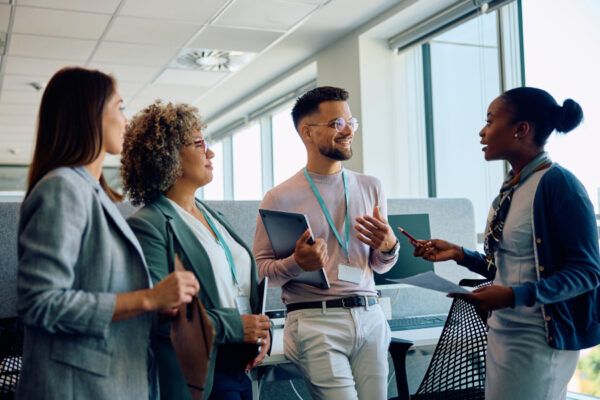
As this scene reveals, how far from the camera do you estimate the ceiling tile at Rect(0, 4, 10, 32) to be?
378 cm

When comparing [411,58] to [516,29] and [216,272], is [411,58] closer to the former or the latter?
[516,29]

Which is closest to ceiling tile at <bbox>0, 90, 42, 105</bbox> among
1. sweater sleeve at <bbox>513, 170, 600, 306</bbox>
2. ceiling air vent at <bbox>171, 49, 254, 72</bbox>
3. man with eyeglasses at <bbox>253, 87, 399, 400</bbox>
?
ceiling air vent at <bbox>171, 49, 254, 72</bbox>

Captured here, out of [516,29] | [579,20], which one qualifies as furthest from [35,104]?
[579,20]

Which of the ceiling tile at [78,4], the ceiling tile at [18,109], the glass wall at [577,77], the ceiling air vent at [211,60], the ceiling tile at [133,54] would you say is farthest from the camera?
the ceiling tile at [18,109]

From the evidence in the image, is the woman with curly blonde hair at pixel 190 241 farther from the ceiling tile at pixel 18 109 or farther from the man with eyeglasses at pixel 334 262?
the ceiling tile at pixel 18 109

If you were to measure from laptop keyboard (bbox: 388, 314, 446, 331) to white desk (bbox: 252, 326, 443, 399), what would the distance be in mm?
32

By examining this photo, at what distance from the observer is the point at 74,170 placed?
44.4 inches

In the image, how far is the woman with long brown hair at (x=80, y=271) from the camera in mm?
1045

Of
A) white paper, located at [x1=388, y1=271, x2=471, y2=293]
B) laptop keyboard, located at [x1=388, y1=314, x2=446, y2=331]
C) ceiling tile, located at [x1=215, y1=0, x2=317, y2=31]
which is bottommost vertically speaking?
laptop keyboard, located at [x1=388, y1=314, x2=446, y2=331]

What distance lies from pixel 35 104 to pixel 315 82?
2769 millimetres

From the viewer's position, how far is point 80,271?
3.67 ft

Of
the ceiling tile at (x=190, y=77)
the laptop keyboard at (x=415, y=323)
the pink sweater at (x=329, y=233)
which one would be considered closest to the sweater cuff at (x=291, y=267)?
the pink sweater at (x=329, y=233)

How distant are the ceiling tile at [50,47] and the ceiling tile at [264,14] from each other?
3.49 feet

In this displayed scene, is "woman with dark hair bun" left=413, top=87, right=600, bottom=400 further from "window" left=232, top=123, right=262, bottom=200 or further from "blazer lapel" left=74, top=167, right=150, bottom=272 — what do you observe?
"window" left=232, top=123, right=262, bottom=200
